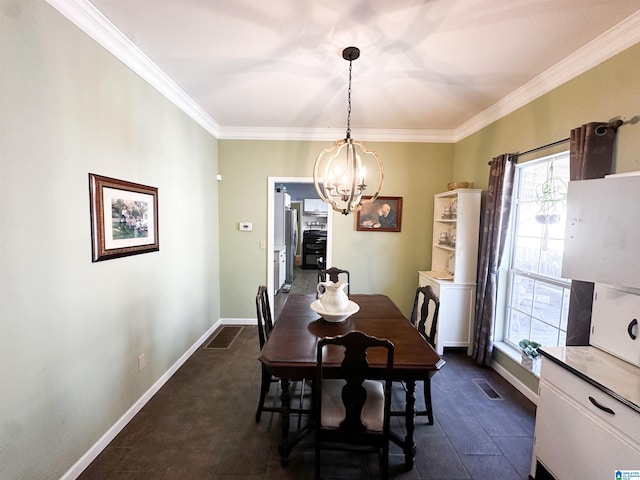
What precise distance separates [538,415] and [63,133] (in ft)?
10.4

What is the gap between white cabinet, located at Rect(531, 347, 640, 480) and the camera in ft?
3.82

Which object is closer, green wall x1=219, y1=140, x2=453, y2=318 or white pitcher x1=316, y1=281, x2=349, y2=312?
white pitcher x1=316, y1=281, x2=349, y2=312

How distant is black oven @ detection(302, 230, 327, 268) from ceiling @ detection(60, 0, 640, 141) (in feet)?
18.3

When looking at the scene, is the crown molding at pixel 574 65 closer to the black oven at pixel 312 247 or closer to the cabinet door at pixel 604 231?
the cabinet door at pixel 604 231

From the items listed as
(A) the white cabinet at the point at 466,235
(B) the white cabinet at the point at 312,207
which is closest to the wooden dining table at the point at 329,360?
(A) the white cabinet at the point at 466,235

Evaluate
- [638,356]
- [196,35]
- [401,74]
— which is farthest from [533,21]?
[196,35]

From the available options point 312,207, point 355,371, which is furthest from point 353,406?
point 312,207

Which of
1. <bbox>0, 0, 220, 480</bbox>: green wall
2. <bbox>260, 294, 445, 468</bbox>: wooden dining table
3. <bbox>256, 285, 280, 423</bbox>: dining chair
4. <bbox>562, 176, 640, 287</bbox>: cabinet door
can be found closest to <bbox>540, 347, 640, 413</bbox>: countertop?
<bbox>562, 176, 640, 287</bbox>: cabinet door

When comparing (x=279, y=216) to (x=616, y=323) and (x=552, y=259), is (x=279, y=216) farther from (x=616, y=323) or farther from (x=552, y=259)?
(x=616, y=323)

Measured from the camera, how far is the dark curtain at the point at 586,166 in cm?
177

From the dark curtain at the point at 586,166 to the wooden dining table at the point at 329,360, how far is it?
105cm

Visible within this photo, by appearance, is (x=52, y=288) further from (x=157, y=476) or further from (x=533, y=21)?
(x=533, y=21)

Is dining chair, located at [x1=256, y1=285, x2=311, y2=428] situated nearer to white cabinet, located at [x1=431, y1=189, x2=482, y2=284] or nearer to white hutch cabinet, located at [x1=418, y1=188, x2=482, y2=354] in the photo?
white hutch cabinet, located at [x1=418, y1=188, x2=482, y2=354]

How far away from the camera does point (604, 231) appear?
1.43 metres
